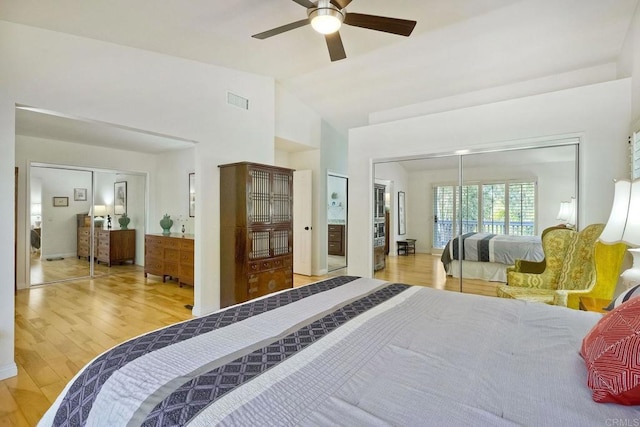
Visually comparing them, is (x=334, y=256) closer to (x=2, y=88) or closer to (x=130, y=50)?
(x=130, y=50)

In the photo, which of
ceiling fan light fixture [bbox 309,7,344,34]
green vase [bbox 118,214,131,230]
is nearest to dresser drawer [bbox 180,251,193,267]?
green vase [bbox 118,214,131,230]

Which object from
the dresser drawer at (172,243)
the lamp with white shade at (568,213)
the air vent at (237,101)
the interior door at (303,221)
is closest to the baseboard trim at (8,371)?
the dresser drawer at (172,243)

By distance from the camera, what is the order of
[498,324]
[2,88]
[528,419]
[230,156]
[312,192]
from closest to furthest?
[528,419], [498,324], [2,88], [230,156], [312,192]

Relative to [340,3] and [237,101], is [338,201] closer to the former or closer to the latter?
[237,101]

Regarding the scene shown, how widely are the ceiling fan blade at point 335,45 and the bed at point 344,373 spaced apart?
2059 mm

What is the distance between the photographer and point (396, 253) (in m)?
4.62

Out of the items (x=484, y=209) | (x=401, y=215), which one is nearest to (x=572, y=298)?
(x=484, y=209)

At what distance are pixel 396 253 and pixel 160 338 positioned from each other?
3.80 metres

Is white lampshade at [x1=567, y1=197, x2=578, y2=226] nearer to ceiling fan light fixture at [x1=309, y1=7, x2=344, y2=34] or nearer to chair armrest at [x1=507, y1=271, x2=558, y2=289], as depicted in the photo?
chair armrest at [x1=507, y1=271, x2=558, y2=289]

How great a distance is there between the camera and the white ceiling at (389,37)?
8.60 ft

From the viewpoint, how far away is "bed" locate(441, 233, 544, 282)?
3.55 meters

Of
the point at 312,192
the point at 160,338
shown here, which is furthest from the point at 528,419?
the point at 312,192

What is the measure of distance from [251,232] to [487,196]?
2879mm

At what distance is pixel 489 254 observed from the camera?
12.5ft
